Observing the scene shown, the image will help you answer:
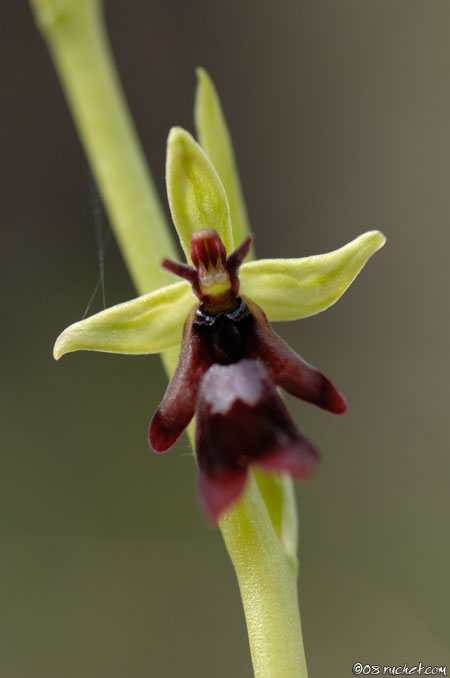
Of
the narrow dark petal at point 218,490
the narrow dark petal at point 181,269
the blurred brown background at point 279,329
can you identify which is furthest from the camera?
the blurred brown background at point 279,329

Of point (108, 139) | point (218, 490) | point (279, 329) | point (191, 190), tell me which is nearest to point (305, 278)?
point (191, 190)

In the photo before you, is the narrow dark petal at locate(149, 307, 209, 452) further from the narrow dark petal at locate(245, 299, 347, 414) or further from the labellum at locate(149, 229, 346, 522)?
the narrow dark petal at locate(245, 299, 347, 414)

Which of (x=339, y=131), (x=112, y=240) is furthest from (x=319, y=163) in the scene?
(x=112, y=240)

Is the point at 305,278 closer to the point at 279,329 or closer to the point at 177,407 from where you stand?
the point at 177,407

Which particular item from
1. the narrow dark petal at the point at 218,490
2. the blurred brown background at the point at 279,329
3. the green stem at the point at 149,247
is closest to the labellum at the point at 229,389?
the narrow dark petal at the point at 218,490

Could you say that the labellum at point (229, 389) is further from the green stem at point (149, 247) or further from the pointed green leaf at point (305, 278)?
the green stem at point (149, 247)

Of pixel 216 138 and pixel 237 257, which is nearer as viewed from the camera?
pixel 237 257
